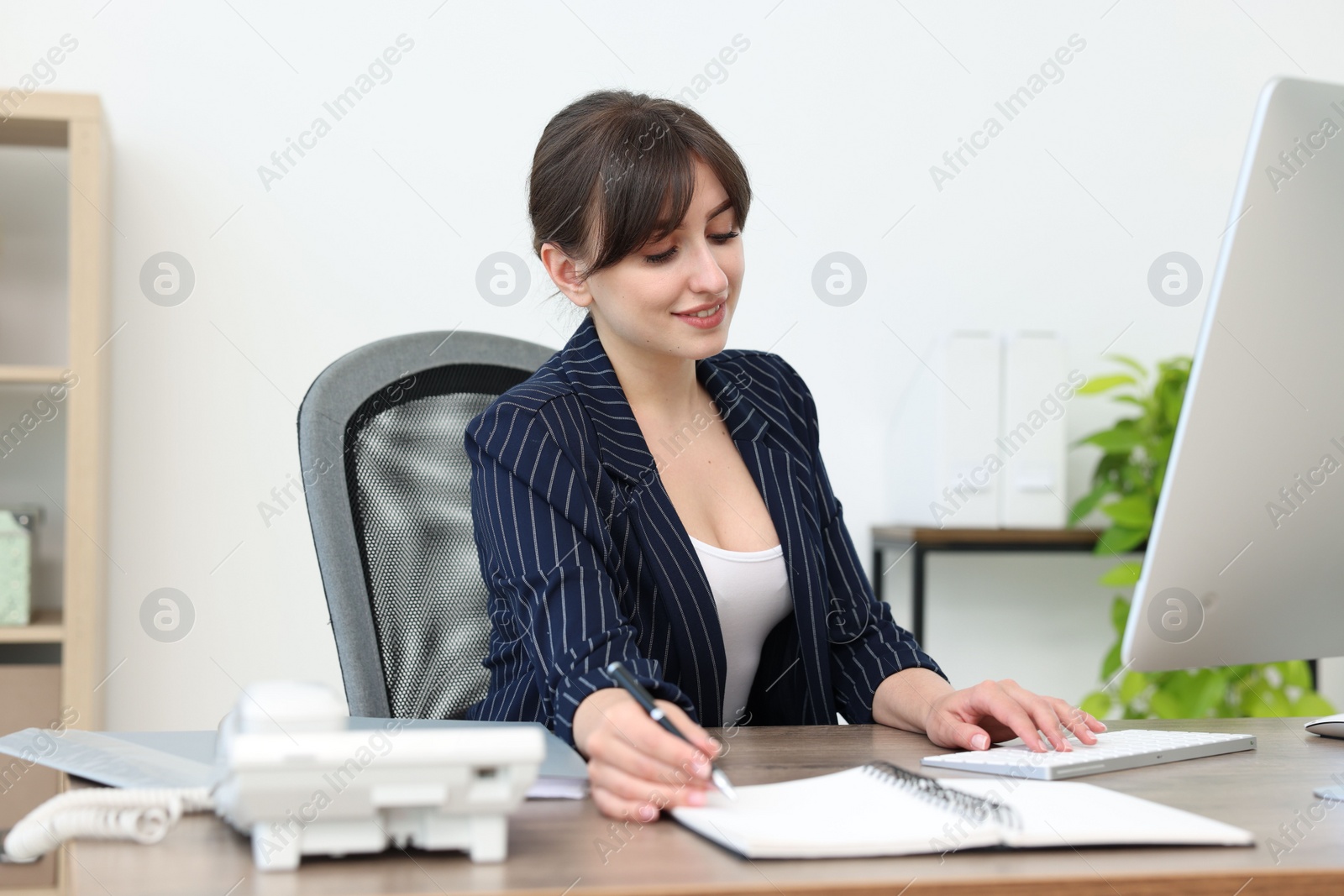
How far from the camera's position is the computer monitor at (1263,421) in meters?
0.76

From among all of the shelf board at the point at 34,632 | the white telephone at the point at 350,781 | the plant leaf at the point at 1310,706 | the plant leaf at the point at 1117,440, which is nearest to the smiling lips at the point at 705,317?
the white telephone at the point at 350,781

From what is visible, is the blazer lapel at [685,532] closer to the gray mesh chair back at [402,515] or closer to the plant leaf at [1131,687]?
the gray mesh chair back at [402,515]

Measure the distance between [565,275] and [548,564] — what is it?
43 centimetres

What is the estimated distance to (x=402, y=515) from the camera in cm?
128

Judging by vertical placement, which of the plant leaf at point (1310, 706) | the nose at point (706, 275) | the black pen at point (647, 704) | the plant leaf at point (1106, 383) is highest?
the plant leaf at point (1106, 383)

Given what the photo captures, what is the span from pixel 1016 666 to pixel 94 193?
2.28 meters

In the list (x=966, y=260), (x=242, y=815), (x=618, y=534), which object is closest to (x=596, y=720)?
(x=242, y=815)

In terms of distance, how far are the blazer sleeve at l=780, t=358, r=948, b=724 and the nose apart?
32 cm

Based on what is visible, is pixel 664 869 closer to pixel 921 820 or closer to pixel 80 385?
pixel 921 820

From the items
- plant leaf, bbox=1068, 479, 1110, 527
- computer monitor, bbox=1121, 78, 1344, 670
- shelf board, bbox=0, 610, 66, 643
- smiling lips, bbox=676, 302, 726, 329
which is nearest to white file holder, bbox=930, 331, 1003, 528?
plant leaf, bbox=1068, 479, 1110, 527

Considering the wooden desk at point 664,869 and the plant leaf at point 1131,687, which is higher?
the wooden desk at point 664,869

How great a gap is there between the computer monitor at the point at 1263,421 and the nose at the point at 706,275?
522 mm

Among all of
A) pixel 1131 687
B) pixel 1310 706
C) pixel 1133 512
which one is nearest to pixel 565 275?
pixel 1133 512

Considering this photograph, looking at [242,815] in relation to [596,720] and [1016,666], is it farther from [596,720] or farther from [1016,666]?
[1016,666]
